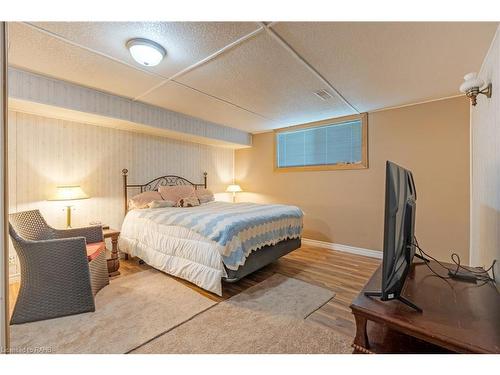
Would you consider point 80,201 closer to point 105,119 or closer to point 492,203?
point 105,119

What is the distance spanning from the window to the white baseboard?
54.1 inches

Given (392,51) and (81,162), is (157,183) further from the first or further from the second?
(392,51)

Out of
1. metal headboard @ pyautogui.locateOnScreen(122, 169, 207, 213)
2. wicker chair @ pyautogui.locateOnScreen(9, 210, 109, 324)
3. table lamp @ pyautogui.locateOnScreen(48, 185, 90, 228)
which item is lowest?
wicker chair @ pyautogui.locateOnScreen(9, 210, 109, 324)

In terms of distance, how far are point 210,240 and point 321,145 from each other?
2.90 m

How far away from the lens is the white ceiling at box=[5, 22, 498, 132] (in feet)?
5.38

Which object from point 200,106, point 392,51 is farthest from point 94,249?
point 392,51

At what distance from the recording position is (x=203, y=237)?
2.36m

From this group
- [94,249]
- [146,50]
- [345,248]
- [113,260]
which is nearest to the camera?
[146,50]

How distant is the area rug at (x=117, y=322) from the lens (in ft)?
5.14

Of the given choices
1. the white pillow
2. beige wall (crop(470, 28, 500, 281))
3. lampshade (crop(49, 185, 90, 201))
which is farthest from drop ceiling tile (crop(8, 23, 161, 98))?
beige wall (crop(470, 28, 500, 281))

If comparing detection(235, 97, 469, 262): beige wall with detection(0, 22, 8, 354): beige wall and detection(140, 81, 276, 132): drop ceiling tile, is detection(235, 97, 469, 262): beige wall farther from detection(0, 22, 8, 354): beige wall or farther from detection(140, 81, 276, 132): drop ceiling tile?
detection(0, 22, 8, 354): beige wall

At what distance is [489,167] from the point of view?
5.56 feet
